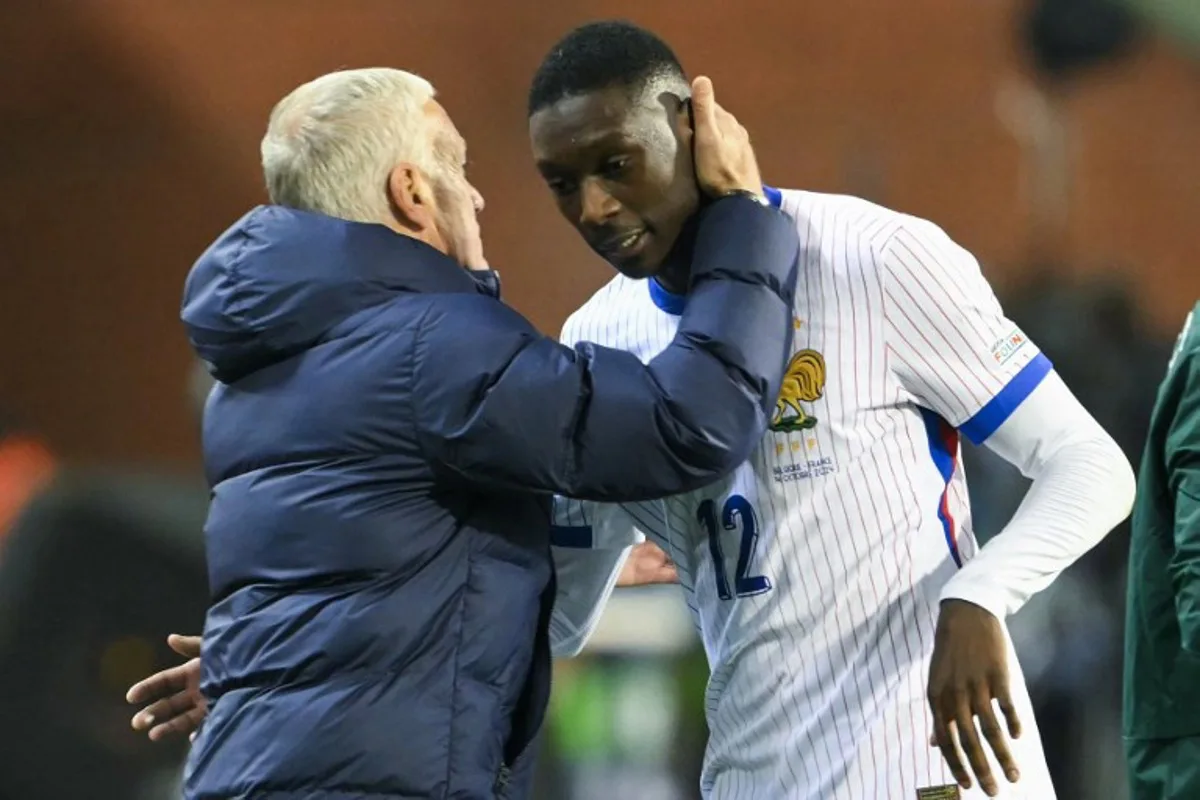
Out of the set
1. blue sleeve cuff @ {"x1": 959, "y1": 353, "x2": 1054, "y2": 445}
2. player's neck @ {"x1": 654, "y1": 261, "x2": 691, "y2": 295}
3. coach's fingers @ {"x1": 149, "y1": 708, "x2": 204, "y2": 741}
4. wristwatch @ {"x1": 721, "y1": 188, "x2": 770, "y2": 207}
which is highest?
wristwatch @ {"x1": 721, "y1": 188, "x2": 770, "y2": 207}

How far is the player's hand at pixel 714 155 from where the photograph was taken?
1413 mm

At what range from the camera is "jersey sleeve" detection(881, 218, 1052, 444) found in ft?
4.44

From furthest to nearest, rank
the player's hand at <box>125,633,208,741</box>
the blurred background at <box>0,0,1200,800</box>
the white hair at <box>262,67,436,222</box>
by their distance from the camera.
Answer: the blurred background at <box>0,0,1200,800</box>, the player's hand at <box>125,633,208,741</box>, the white hair at <box>262,67,436,222</box>

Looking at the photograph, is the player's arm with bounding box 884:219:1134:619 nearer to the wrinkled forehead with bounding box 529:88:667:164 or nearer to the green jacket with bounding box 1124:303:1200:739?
the green jacket with bounding box 1124:303:1200:739

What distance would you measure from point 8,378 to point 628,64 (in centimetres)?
189

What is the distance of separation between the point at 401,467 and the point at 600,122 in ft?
1.37

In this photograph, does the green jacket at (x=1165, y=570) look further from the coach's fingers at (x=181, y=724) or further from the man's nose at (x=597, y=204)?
the coach's fingers at (x=181, y=724)

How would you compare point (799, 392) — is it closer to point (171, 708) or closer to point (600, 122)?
point (600, 122)

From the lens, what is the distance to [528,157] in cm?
294

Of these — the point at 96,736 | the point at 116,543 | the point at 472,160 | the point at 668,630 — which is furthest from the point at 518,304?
the point at 96,736

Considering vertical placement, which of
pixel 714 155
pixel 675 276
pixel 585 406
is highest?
pixel 714 155

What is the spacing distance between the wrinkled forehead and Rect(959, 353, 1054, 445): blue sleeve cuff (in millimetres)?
416

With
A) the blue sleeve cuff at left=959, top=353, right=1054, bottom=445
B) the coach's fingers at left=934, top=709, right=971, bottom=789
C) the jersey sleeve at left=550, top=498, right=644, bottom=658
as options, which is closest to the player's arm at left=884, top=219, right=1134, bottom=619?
the blue sleeve cuff at left=959, top=353, right=1054, bottom=445

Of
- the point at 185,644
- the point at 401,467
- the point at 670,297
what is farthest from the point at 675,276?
the point at 185,644
